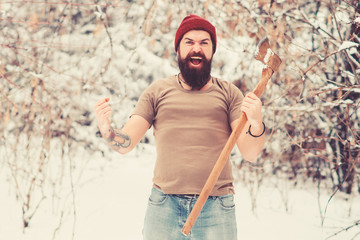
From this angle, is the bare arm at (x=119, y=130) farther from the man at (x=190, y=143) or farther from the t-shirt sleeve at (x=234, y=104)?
the t-shirt sleeve at (x=234, y=104)

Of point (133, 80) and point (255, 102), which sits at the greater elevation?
point (133, 80)

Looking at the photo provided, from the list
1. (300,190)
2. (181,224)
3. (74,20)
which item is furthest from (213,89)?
(74,20)

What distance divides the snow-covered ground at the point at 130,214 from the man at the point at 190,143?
1.45m

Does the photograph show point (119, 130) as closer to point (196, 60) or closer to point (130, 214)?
point (196, 60)

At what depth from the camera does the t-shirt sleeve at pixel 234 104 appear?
1.75 metres

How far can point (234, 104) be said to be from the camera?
5.87 feet

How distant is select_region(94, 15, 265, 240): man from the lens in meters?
1.64

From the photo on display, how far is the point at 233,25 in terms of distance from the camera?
4.38m

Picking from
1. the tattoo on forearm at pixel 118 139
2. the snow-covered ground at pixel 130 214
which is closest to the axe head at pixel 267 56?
the tattoo on forearm at pixel 118 139

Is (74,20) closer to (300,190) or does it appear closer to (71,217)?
(71,217)

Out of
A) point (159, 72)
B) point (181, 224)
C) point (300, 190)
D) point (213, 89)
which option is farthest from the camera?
point (159, 72)

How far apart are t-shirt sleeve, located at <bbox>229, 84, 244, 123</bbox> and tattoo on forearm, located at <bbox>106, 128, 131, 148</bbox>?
0.56m

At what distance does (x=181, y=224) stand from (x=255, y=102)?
0.71 meters

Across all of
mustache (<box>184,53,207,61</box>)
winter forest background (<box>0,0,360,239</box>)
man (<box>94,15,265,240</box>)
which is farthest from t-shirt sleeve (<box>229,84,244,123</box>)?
winter forest background (<box>0,0,360,239</box>)
